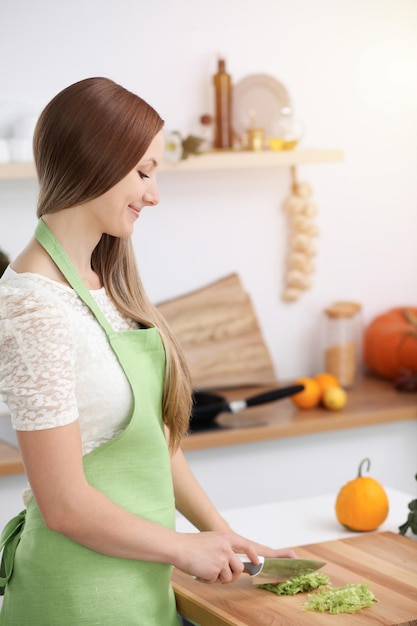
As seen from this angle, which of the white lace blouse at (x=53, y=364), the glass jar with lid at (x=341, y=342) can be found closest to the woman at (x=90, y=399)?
the white lace blouse at (x=53, y=364)

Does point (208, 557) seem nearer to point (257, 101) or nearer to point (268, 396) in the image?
point (268, 396)

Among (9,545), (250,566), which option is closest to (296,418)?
(250,566)

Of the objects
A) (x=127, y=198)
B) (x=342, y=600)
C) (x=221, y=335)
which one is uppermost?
(x=127, y=198)

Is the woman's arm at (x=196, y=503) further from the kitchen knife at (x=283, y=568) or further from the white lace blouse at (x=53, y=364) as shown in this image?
the white lace blouse at (x=53, y=364)

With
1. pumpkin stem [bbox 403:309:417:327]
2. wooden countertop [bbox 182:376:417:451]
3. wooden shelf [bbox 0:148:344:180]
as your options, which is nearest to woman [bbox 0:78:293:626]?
wooden countertop [bbox 182:376:417:451]

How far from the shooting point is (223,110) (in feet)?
10.2

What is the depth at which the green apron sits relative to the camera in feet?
4.33

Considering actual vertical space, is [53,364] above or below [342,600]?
above

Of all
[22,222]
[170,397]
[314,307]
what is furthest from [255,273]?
[170,397]

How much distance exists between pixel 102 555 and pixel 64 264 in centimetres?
37

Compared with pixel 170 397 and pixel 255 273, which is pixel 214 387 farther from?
pixel 170 397

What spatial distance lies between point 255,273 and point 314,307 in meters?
0.25

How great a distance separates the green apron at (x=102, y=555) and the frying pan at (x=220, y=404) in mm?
1335

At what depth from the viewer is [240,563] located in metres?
1.35
